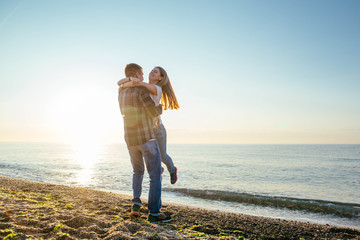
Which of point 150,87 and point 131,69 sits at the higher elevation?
point 131,69

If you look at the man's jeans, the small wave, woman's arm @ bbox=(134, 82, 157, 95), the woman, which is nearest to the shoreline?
the man's jeans

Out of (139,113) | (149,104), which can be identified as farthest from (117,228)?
(149,104)

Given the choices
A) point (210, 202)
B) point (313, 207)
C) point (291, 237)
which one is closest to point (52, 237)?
point (291, 237)

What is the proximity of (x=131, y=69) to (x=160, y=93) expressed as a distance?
694 millimetres

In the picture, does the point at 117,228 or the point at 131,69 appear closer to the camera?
the point at 117,228

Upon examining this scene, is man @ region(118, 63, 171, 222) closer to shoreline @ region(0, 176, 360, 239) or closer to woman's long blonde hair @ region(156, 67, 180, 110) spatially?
shoreline @ region(0, 176, 360, 239)

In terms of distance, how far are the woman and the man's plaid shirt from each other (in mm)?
133

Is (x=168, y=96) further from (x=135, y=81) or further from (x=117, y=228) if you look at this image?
(x=117, y=228)

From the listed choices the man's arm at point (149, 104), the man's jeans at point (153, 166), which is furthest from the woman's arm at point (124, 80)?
the man's jeans at point (153, 166)

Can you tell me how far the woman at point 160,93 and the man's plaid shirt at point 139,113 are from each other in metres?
0.13

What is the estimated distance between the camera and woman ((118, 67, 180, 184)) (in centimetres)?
391

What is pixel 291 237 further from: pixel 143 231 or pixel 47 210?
pixel 47 210

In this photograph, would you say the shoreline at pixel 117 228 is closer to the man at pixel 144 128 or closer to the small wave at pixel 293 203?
the man at pixel 144 128

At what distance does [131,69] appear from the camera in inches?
160
